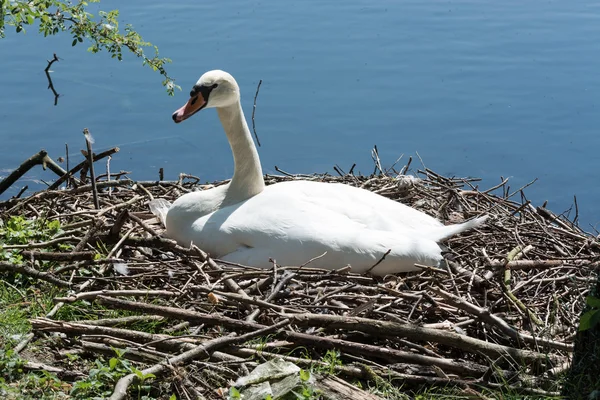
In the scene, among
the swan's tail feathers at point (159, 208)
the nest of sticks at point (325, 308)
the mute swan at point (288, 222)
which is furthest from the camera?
the swan's tail feathers at point (159, 208)

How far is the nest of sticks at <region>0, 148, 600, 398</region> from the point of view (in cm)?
501

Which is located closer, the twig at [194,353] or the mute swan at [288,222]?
the twig at [194,353]

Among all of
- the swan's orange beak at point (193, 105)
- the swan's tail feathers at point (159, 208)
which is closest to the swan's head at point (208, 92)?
the swan's orange beak at point (193, 105)

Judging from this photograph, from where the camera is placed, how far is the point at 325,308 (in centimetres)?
565

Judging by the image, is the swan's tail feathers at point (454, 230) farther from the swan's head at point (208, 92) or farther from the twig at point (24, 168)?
the twig at point (24, 168)

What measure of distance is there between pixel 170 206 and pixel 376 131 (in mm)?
8892

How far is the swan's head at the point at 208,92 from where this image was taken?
22.4ft

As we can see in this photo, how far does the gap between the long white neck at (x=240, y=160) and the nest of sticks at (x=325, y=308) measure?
29.1 inches

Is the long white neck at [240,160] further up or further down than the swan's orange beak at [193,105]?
further down

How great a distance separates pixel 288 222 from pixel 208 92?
1.32 m

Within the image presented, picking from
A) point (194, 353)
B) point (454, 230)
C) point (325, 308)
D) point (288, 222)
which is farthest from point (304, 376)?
point (454, 230)

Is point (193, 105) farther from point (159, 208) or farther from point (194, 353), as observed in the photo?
point (194, 353)

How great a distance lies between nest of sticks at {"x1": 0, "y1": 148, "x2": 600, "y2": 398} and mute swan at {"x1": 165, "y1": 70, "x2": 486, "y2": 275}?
13cm

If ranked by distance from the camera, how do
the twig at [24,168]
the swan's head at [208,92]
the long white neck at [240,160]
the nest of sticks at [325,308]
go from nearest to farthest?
1. the nest of sticks at [325,308]
2. the swan's head at [208,92]
3. the long white neck at [240,160]
4. the twig at [24,168]
